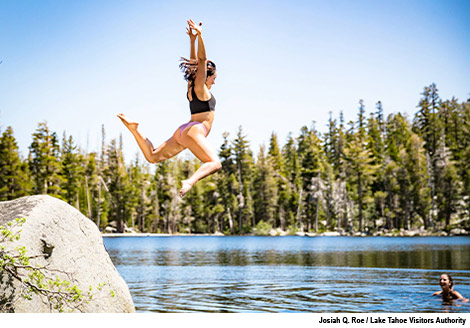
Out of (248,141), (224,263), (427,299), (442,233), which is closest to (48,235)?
(427,299)

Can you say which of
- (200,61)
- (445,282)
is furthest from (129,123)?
(445,282)

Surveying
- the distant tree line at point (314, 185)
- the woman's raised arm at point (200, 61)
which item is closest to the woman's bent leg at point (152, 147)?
the woman's raised arm at point (200, 61)

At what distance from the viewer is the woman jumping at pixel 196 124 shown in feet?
10.9

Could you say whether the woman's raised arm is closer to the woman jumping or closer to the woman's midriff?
the woman jumping

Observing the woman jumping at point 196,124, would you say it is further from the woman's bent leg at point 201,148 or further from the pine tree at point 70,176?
the pine tree at point 70,176

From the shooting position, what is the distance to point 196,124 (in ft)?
11.2

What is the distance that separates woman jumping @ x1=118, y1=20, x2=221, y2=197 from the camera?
10.9ft

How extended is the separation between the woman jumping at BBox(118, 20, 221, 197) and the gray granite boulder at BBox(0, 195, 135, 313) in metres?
1.90

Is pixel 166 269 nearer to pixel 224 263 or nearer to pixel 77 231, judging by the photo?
pixel 224 263

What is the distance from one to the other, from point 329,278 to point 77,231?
12.6 metres

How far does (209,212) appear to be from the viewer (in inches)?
2367

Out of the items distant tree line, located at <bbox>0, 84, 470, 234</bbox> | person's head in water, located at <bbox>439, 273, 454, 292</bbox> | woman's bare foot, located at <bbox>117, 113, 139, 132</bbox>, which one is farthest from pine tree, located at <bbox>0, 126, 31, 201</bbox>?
woman's bare foot, located at <bbox>117, 113, 139, 132</bbox>

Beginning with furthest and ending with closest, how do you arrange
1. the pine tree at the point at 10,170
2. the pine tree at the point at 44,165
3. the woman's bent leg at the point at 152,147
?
the pine tree at the point at 44,165, the pine tree at the point at 10,170, the woman's bent leg at the point at 152,147

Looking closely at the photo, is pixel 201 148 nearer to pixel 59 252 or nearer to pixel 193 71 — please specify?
pixel 193 71
